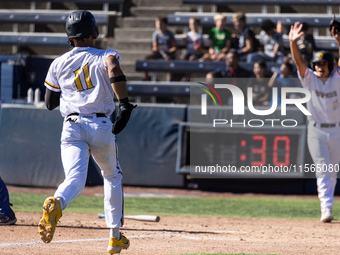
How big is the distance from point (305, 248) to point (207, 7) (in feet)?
39.8

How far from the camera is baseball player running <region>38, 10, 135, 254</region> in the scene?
159 inches

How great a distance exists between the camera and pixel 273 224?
6.83m

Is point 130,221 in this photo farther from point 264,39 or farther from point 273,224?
point 264,39

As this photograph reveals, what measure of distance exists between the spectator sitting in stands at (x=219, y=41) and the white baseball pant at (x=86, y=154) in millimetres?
9207

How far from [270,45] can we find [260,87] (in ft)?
8.52

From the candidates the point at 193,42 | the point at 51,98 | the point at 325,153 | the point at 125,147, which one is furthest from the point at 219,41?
the point at 51,98

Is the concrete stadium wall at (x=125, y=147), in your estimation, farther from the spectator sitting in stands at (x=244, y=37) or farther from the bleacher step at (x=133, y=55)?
the bleacher step at (x=133, y=55)

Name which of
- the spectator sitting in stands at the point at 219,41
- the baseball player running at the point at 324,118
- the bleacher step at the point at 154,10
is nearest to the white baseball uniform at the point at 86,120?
the baseball player running at the point at 324,118

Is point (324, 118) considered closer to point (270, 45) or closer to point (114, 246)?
point (114, 246)

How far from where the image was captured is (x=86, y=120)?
161 inches

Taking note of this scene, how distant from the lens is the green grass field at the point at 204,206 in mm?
7898

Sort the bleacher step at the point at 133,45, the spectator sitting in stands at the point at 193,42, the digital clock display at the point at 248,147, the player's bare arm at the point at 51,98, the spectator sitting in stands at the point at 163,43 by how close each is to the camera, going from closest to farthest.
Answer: the player's bare arm at the point at 51,98 → the digital clock display at the point at 248,147 → the spectator sitting in stands at the point at 193,42 → the spectator sitting in stands at the point at 163,43 → the bleacher step at the point at 133,45

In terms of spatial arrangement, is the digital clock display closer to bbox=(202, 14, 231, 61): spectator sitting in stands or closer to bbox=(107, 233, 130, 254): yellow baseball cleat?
bbox=(202, 14, 231, 61): spectator sitting in stands

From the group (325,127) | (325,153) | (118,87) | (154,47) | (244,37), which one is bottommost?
(325,153)
